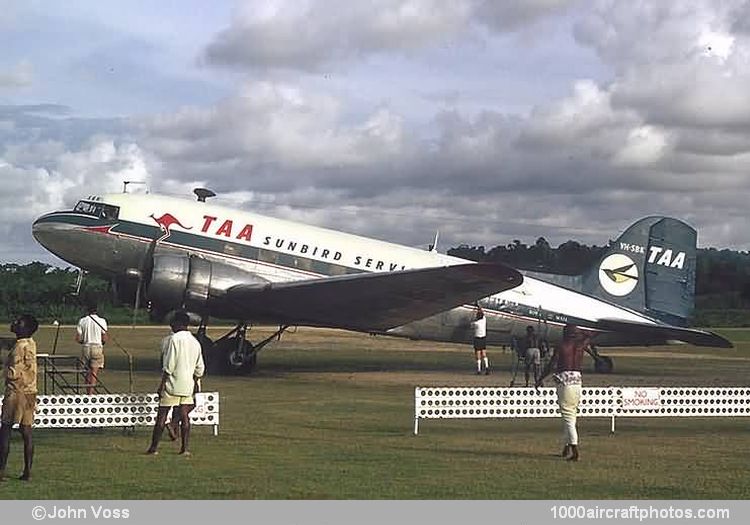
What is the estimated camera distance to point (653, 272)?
26969 millimetres

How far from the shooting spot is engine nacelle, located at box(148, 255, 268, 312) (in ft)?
72.5

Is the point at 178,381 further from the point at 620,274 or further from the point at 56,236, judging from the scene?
the point at 620,274

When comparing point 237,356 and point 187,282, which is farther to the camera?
point 237,356

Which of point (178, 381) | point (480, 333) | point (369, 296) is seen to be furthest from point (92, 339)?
point (480, 333)

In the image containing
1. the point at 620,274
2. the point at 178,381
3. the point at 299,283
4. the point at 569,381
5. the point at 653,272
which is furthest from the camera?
the point at 620,274

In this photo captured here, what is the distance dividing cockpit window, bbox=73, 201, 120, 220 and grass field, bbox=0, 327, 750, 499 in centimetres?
480

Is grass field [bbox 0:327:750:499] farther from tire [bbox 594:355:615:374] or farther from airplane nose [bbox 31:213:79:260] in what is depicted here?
tire [bbox 594:355:615:374]

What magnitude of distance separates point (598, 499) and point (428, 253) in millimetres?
17341

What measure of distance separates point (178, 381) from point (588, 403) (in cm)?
602

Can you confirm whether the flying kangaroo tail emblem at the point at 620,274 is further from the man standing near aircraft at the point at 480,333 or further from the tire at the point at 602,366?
the man standing near aircraft at the point at 480,333

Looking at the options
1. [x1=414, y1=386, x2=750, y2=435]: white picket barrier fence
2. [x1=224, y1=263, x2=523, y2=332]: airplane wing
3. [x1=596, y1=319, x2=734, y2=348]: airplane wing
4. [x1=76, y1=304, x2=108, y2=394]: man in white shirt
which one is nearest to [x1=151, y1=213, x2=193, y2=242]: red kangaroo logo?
[x1=224, y1=263, x2=523, y2=332]: airplane wing

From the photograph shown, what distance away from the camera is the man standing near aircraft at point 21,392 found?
9562 millimetres

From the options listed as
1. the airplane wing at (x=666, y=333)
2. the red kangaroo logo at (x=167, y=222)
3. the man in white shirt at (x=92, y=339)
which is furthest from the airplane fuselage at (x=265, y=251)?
the man in white shirt at (x=92, y=339)
